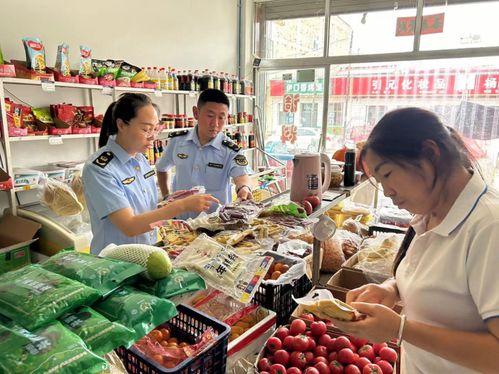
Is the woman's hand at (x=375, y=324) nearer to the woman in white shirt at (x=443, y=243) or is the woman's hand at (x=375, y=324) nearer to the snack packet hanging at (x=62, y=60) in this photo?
the woman in white shirt at (x=443, y=243)

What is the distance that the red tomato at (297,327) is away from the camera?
1.42 metres

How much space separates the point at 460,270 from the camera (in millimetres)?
816

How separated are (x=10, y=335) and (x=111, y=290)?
0.72 feet

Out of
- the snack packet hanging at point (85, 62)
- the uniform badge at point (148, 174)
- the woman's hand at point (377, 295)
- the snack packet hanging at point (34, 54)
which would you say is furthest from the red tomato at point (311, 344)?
the snack packet hanging at point (85, 62)

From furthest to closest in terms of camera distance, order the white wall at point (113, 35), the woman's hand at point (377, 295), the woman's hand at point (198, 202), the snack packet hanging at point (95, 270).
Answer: the white wall at point (113, 35), the woman's hand at point (198, 202), the woman's hand at point (377, 295), the snack packet hanging at point (95, 270)

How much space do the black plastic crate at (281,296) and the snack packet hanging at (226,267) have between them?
0.91ft

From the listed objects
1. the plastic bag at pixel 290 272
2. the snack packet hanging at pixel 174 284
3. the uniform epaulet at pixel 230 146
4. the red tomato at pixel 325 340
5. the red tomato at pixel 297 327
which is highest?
the uniform epaulet at pixel 230 146

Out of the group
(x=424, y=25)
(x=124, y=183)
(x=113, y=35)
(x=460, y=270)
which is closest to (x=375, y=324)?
(x=460, y=270)

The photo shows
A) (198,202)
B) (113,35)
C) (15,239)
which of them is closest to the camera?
(198,202)

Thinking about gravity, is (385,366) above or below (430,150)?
below

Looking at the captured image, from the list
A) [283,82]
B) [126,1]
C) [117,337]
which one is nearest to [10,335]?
[117,337]

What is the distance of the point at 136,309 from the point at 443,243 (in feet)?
2.38

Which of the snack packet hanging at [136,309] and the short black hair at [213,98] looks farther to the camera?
the short black hair at [213,98]

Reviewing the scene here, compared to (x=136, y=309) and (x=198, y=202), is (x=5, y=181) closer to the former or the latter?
(x=198, y=202)
